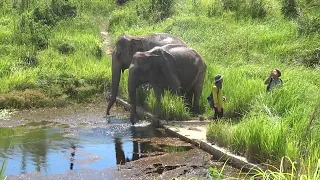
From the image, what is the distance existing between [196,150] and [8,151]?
3172mm

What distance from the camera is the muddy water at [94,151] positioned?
313 inches

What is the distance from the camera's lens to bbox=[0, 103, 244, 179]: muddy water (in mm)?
7938

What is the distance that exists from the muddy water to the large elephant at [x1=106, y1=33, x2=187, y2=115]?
1125 mm

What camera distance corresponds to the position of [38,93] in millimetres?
14023

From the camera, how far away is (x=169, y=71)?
11.7 meters

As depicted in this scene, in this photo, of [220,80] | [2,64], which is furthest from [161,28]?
[220,80]

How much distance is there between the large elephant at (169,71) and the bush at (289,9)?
9059mm

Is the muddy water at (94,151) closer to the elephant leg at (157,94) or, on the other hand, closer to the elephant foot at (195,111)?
the elephant leg at (157,94)

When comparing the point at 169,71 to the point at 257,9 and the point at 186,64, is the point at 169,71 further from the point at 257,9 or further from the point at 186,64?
the point at 257,9

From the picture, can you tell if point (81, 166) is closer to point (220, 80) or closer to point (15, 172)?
point (15, 172)

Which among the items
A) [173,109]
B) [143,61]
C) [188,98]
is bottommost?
[188,98]

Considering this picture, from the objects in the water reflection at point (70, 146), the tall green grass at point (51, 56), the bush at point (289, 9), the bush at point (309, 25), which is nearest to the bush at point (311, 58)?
the bush at point (309, 25)

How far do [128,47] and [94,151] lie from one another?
4.32m

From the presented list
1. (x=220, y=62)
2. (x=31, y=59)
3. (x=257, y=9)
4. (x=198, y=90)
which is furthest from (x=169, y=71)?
(x=257, y=9)
